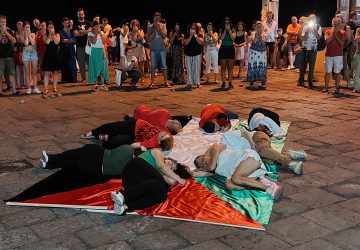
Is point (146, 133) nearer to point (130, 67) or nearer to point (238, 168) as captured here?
point (238, 168)

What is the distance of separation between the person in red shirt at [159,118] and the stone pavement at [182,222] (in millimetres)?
877

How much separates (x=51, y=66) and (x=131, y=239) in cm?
648

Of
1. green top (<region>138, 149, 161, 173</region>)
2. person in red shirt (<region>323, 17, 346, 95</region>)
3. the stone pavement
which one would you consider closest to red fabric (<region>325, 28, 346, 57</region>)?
person in red shirt (<region>323, 17, 346, 95</region>)

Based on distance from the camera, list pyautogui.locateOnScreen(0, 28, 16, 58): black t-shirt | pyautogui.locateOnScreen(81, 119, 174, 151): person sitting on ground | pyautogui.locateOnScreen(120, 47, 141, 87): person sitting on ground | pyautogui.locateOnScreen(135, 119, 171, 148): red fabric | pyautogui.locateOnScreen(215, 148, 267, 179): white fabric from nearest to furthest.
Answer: pyautogui.locateOnScreen(215, 148, 267, 179): white fabric → pyautogui.locateOnScreen(81, 119, 174, 151): person sitting on ground → pyautogui.locateOnScreen(135, 119, 171, 148): red fabric → pyautogui.locateOnScreen(0, 28, 16, 58): black t-shirt → pyautogui.locateOnScreen(120, 47, 141, 87): person sitting on ground

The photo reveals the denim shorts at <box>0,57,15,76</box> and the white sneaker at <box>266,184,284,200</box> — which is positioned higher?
the denim shorts at <box>0,57,15,76</box>

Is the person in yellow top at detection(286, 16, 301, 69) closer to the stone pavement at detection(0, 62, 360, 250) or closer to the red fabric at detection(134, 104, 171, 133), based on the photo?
the stone pavement at detection(0, 62, 360, 250)

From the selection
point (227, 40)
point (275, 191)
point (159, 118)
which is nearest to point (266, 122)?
point (159, 118)

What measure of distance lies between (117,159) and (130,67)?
20.7 ft

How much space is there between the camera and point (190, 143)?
19.0 ft

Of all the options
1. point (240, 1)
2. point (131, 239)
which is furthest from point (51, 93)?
point (240, 1)

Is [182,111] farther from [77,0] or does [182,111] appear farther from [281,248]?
[77,0]

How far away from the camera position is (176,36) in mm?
11094

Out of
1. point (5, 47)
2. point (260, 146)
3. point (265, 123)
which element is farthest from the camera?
point (5, 47)

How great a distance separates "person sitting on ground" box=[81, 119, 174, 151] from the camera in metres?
4.90
